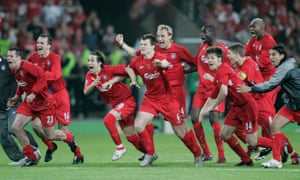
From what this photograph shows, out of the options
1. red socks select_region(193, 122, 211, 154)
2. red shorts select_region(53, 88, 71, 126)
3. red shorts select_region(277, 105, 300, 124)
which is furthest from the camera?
red shorts select_region(53, 88, 71, 126)

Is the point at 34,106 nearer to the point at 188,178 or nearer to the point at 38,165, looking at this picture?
the point at 38,165

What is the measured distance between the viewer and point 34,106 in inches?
693

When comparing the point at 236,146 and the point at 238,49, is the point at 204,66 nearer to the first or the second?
the point at 238,49

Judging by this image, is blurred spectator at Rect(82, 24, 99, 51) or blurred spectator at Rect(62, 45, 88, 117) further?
blurred spectator at Rect(82, 24, 99, 51)

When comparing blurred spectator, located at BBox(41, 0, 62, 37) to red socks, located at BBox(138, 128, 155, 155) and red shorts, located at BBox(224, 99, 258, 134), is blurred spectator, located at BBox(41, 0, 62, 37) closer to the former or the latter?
red socks, located at BBox(138, 128, 155, 155)

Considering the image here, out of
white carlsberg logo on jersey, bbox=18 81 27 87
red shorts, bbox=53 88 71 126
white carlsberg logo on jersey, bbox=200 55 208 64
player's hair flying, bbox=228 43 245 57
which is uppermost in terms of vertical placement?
player's hair flying, bbox=228 43 245 57

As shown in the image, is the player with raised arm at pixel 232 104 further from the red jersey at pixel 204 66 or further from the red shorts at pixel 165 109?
the red jersey at pixel 204 66

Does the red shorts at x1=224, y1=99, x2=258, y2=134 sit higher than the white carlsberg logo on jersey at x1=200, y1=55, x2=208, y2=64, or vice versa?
the white carlsberg logo on jersey at x1=200, y1=55, x2=208, y2=64

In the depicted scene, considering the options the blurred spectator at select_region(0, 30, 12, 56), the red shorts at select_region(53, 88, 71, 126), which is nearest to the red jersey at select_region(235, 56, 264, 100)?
the red shorts at select_region(53, 88, 71, 126)

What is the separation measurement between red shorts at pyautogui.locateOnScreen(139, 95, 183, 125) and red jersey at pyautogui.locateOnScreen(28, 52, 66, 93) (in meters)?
1.56

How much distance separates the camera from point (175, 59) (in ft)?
60.8

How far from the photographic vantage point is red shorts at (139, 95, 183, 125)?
57.0ft

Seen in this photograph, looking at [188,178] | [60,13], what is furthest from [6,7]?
[188,178]

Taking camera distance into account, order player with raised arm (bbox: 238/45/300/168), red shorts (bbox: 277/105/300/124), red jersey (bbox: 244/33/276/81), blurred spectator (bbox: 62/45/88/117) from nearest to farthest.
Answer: player with raised arm (bbox: 238/45/300/168) < red shorts (bbox: 277/105/300/124) < red jersey (bbox: 244/33/276/81) < blurred spectator (bbox: 62/45/88/117)
